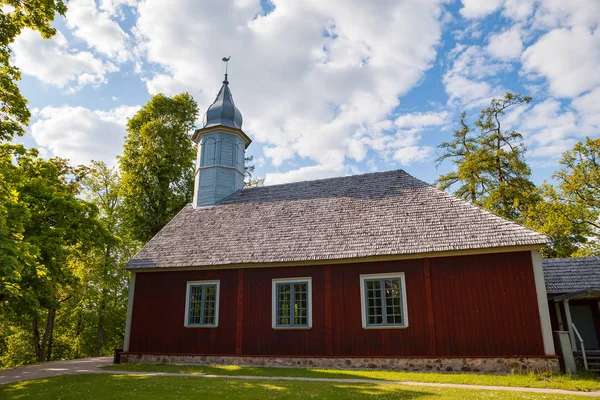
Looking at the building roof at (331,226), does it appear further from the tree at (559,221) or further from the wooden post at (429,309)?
the tree at (559,221)

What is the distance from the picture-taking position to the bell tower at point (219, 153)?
19891 millimetres

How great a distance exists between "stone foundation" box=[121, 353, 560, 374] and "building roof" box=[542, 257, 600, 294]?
130 inches

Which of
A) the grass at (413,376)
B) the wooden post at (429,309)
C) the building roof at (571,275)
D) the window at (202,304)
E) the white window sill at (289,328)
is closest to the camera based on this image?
the grass at (413,376)

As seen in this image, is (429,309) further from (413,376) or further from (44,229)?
(44,229)

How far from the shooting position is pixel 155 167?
24.5 m

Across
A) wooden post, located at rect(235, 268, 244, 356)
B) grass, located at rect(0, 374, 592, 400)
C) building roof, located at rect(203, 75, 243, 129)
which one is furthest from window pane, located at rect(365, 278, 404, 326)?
building roof, located at rect(203, 75, 243, 129)

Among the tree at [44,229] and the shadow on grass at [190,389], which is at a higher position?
the tree at [44,229]

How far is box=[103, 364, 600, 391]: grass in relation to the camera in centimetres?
965

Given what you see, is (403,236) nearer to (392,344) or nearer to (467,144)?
(392,344)

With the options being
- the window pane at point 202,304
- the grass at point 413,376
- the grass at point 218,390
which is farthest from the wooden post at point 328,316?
the window pane at point 202,304

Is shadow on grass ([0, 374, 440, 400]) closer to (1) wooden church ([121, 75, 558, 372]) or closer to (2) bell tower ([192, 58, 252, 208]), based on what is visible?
(1) wooden church ([121, 75, 558, 372])

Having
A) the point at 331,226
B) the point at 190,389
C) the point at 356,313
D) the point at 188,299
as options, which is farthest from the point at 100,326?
the point at 190,389

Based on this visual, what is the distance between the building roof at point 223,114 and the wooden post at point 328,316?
10.5 meters

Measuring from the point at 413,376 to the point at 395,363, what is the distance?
1359 mm
